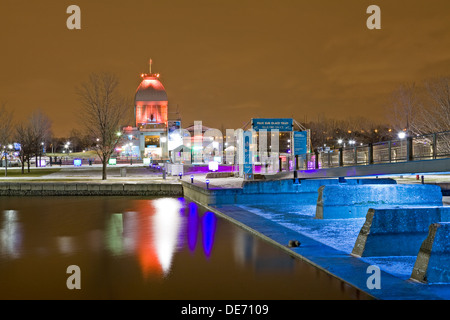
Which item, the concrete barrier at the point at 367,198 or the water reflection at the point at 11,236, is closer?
the water reflection at the point at 11,236

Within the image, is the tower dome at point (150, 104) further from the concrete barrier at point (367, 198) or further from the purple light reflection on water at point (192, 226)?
the concrete barrier at point (367, 198)

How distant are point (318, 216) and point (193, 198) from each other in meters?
13.0

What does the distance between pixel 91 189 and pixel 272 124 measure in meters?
14.5

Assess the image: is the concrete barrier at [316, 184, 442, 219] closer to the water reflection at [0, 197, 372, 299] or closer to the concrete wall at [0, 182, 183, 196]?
the water reflection at [0, 197, 372, 299]

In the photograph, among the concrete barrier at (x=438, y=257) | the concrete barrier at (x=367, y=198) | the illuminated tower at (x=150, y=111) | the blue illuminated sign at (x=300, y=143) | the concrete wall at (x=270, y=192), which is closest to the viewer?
the concrete barrier at (x=438, y=257)

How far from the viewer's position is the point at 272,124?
39219 millimetres

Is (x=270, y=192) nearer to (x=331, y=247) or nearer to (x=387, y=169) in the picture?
(x=387, y=169)

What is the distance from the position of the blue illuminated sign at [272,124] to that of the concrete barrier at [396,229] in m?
24.6

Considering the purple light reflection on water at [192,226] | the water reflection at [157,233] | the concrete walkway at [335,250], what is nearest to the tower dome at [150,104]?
the water reflection at [157,233]

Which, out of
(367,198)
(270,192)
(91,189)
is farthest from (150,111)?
(367,198)

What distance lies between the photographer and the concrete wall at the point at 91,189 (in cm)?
3956

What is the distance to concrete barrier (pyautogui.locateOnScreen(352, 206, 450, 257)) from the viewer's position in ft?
46.0

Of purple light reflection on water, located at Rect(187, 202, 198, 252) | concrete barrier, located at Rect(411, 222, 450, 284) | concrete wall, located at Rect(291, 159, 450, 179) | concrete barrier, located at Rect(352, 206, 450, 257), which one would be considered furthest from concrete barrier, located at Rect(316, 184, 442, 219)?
concrete barrier, located at Rect(411, 222, 450, 284)

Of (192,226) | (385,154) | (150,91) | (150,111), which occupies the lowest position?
(192,226)
